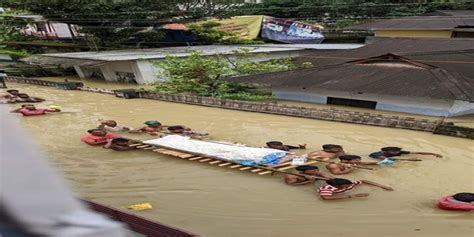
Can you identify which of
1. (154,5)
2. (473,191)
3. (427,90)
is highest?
(154,5)

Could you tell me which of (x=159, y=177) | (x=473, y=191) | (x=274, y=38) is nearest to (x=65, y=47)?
(x=274, y=38)

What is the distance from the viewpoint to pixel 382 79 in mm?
17609

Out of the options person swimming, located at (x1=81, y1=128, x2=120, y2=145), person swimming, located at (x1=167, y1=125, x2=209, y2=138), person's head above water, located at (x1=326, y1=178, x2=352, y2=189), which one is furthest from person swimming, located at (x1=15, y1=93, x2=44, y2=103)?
person's head above water, located at (x1=326, y1=178, x2=352, y2=189)

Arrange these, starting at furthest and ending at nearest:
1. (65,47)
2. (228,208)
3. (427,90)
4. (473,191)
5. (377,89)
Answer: (65,47), (377,89), (427,90), (473,191), (228,208)

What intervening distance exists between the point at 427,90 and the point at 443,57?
596 centimetres

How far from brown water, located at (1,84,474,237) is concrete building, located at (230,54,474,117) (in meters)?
2.94

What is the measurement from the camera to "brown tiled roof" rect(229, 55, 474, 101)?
15.8m

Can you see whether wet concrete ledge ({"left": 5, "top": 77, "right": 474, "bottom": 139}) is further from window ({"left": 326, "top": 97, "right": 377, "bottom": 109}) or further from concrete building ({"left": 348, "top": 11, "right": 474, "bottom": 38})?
concrete building ({"left": 348, "top": 11, "right": 474, "bottom": 38})

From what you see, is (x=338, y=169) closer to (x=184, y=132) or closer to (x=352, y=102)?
(x=184, y=132)

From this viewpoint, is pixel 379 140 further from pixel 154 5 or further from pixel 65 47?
pixel 65 47

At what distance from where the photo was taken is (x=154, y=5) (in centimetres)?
3359

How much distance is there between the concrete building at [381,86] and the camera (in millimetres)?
15859

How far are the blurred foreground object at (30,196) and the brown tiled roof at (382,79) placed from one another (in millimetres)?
15240

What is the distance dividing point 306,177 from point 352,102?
9551 mm
